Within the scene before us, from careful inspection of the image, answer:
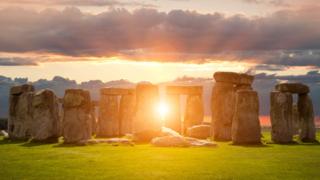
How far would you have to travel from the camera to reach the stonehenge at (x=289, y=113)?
2673 centimetres

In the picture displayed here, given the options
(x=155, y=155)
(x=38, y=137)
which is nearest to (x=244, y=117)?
(x=155, y=155)

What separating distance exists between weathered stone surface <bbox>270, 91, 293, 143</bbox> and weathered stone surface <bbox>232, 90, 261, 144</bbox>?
1727mm

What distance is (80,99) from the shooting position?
25.3 metres

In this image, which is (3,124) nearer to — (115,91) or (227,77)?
(115,91)

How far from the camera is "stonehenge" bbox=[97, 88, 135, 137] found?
36688 millimetres

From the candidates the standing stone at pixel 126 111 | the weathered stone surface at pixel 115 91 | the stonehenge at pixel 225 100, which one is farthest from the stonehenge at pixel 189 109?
the stonehenge at pixel 225 100

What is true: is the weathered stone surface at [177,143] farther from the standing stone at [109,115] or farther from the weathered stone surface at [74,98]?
the standing stone at [109,115]

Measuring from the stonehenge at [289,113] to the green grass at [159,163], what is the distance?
179 inches

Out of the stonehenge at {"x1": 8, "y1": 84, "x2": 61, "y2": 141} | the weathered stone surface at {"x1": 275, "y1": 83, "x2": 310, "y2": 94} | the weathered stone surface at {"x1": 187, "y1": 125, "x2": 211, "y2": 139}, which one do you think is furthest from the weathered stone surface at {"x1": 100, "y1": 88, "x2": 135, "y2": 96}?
the weathered stone surface at {"x1": 275, "y1": 83, "x2": 310, "y2": 94}

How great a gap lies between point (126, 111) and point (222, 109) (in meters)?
10.1

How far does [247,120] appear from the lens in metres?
25.3

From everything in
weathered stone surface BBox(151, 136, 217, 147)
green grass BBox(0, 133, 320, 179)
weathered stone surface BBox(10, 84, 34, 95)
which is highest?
weathered stone surface BBox(10, 84, 34, 95)

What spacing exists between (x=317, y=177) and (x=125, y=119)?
79.5ft

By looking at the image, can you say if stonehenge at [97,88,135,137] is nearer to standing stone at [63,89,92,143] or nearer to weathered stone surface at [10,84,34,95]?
weathered stone surface at [10,84,34,95]
